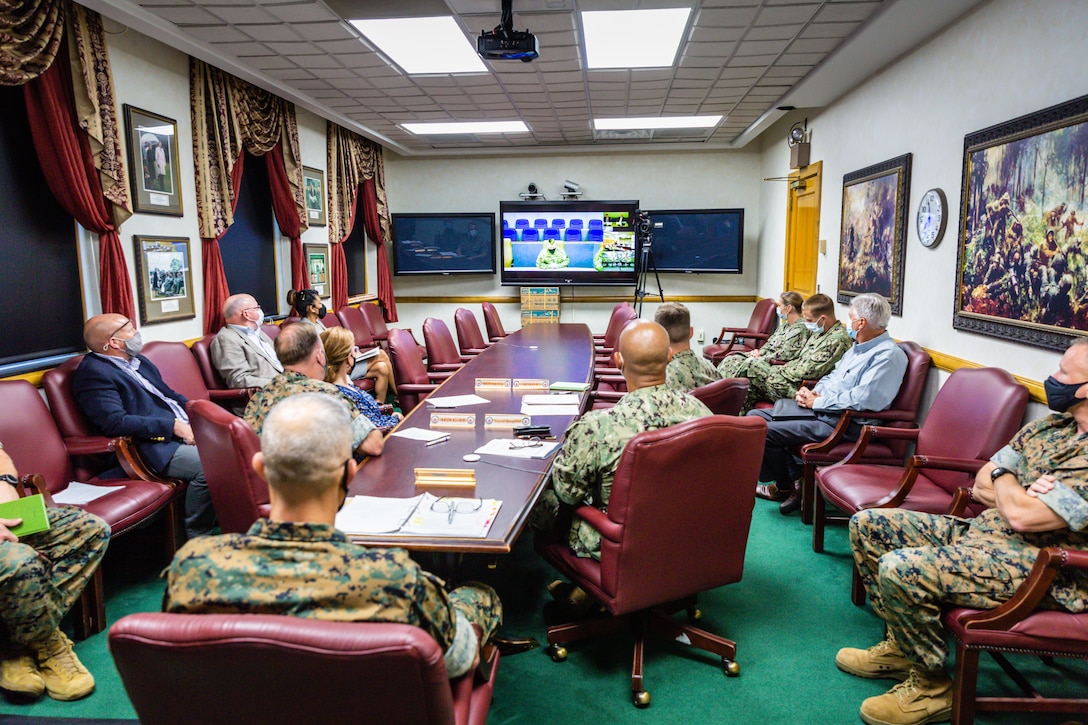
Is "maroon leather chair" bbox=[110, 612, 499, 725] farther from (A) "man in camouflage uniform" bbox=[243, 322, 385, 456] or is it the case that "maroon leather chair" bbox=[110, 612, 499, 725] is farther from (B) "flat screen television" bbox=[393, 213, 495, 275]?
(B) "flat screen television" bbox=[393, 213, 495, 275]

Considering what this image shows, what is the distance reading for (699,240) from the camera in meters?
8.39

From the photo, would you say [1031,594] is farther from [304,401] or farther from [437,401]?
[437,401]

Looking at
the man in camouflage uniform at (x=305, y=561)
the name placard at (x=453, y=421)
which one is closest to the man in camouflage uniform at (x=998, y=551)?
the man in camouflage uniform at (x=305, y=561)

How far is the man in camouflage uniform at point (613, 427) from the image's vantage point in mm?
2205

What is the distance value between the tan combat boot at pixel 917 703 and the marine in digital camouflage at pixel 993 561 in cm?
8

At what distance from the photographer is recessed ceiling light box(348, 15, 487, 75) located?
397cm

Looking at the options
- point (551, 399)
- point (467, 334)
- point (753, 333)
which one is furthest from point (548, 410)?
point (753, 333)

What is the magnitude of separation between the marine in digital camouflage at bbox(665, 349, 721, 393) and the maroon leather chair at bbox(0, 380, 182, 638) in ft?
8.04

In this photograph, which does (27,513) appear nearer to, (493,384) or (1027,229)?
(493,384)

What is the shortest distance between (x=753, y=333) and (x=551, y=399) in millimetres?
4202

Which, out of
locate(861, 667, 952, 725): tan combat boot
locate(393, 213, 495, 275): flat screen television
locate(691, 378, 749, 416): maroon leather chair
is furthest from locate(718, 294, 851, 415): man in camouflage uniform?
locate(393, 213, 495, 275): flat screen television

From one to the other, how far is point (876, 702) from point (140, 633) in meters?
2.08

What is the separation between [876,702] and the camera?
212 cm

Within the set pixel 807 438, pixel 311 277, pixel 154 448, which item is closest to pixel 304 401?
pixel 154 448
